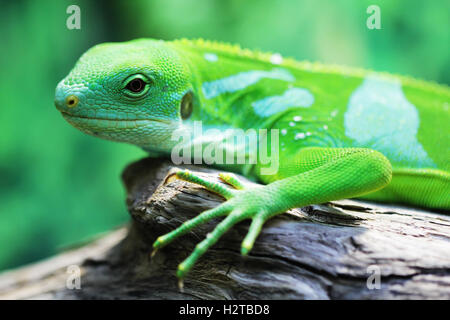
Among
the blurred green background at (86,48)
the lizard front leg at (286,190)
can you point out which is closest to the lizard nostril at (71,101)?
the lizard front leg at (286,190)

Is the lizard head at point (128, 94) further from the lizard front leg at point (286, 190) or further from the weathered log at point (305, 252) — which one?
the lizard front leg at point (286, 190)

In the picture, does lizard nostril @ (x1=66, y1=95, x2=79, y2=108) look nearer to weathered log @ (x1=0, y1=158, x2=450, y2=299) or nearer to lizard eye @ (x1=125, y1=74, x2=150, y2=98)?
lizard eye @ (x1=125, y1=74, x2=150, y2=98)

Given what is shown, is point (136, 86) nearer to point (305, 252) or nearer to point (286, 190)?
point (286, 190)

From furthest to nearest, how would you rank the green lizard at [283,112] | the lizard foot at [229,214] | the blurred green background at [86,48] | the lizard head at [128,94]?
the blurred green background at [86,48]
the lizard head at [128,94]
the green lizard at [283,112]
the lizard foot at [229,214]

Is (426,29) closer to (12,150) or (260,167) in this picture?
(260,167)

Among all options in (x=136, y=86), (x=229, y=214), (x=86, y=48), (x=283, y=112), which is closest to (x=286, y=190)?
(x=229, y=214)
